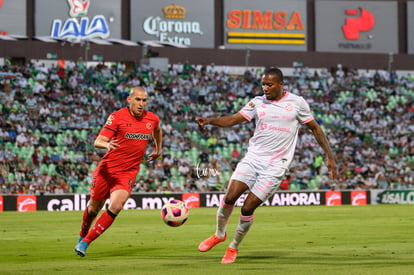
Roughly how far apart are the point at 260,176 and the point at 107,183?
2851mm

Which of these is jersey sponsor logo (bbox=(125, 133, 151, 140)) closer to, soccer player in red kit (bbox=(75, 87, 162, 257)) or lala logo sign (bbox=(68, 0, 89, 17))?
soccer player in red kit (bbox=(75, 87, 162, 257))

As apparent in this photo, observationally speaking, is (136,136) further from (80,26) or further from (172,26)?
(172,26)

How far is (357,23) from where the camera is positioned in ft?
192

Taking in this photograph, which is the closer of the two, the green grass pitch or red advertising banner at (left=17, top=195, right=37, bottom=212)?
the green grass pitch

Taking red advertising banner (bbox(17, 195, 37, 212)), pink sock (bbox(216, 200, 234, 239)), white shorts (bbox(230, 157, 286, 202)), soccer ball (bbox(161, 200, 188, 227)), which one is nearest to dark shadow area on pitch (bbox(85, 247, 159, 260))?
soccer ball (bbox(161, 200, 188, 227))

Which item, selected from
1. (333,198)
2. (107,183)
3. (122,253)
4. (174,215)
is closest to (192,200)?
(333,198)

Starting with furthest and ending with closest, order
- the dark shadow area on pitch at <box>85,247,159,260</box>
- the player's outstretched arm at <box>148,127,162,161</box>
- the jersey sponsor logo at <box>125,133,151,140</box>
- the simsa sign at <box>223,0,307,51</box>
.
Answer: the simsa sign at <box>223,0,307,51</box> < the player's outstretched arm at <box>148,127,162,161</box> < the dark shadow area on pitch at <box>85,247,159,260</box> < the jersey sponsor logo at <box>125,133,151,140</box>

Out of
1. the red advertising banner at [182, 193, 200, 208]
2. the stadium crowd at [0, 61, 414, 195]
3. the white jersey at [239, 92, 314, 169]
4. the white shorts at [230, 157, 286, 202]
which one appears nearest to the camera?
the white shorts at [230, 157, 286, 202]

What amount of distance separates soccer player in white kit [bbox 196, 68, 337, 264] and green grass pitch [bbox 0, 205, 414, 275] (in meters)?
0.88

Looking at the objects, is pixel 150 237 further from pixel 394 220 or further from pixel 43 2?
pixel 43 2

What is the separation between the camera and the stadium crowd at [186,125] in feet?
119

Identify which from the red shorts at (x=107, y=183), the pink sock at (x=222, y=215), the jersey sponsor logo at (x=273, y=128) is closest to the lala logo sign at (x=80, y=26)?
the red shorts at (x=107, y=183)

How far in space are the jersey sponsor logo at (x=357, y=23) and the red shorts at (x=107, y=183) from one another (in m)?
47.3

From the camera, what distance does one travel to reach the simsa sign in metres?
55.2
